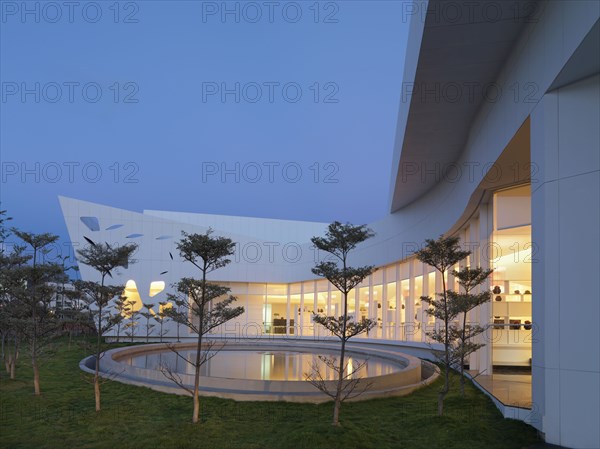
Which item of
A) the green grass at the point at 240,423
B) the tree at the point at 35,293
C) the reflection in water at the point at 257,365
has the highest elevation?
the tree at the point at 35,293

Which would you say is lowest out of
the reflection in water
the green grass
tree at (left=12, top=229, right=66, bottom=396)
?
the reflection in water

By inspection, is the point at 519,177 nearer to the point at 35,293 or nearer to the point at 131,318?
the point at 35,293

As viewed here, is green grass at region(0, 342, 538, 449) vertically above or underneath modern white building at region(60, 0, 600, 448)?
underneath

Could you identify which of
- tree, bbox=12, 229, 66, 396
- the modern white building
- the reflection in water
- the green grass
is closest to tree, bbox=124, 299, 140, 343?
the reflection in water

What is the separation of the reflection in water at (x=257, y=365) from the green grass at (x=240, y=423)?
3.24 metres

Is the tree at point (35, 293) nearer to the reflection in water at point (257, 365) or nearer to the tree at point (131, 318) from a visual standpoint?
the reflection in water at point (257, 365)

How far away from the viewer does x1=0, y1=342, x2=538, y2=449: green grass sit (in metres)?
7.10

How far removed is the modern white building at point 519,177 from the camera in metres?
6.41

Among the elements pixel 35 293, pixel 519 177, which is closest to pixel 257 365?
pixel 35 293

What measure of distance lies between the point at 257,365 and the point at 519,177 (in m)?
9.72

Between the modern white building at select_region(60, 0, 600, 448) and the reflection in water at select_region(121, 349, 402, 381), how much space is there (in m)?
3.20

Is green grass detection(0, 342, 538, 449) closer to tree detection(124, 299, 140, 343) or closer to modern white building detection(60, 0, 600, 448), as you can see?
modern white building detection(60, 0, 600, 448)

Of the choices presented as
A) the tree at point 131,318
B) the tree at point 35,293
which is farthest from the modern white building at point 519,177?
the tree at point 131,318

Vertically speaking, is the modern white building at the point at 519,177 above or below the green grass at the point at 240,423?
above
